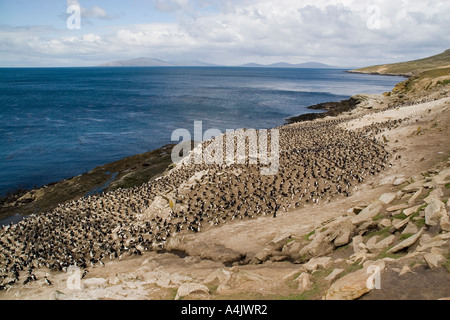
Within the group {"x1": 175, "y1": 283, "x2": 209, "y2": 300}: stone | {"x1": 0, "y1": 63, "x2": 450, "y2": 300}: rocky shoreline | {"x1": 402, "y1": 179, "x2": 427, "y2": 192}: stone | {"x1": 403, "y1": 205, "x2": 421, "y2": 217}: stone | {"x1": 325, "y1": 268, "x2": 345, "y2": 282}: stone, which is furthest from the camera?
{"x1": 402, "y1": 179, "x2": 427, "y2": 192}: stone

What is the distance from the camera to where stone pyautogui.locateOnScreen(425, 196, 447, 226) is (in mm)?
11250

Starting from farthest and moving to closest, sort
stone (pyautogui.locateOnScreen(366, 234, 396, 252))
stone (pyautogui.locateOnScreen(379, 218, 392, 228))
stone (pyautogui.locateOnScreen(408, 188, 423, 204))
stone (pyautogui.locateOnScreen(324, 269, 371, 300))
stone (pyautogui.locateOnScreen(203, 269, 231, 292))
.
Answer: stone (pyautogui.locateOnScreen(408, 188, 423, 204))
stone (pyautogui.locateOnScreen(379, 218, 392, 228))
stone (pyautogui.locateOnScreen(203, 269, 231, 292))
stone (pyautogui.locateOnScreen(366, 234, 396, 252))
stone (pyautogui.locateOnScreen(324, 269, 371, 300))

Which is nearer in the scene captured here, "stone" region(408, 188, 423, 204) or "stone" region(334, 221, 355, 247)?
"stone" region(334, 221, 355, 247)

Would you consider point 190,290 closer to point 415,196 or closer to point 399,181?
point 415,196

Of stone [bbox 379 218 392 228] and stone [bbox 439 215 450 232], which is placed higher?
stone [bbox 439 215 450 232]

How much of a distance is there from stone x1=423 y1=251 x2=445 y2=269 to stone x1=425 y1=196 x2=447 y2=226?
7.53 feet

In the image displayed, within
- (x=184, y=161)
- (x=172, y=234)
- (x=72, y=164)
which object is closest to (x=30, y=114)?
(x=72, y=164)

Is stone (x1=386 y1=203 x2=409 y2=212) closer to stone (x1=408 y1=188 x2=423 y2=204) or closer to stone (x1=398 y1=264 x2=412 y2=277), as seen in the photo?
stone (x1=408 y1=188 x2=423 y2=204)

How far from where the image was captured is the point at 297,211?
21312 mm

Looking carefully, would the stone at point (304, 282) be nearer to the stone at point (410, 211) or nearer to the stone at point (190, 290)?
the stone at point (190, 290)

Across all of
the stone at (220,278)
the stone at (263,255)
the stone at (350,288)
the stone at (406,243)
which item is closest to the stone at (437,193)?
the stone at (406,243)

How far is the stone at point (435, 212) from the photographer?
1125 centimetres

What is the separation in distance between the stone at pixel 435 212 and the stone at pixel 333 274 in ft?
13.0

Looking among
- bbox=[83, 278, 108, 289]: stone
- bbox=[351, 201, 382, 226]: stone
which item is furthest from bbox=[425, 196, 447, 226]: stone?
bbox=[83, 278, 108, 289]: stone
